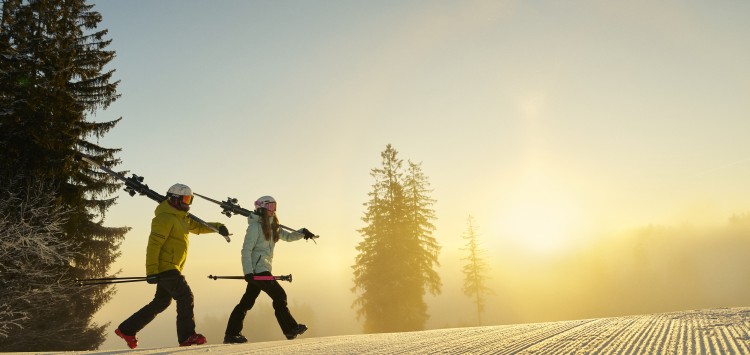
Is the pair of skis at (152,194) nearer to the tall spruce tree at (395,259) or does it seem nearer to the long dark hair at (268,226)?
the long dark hair at (268,226)

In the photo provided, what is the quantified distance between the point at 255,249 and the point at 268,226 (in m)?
0.42

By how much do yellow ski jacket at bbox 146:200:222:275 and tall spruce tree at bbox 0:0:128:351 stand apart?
37.9 feet

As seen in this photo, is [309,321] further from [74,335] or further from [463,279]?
[74,335]

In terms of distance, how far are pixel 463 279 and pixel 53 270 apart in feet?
126

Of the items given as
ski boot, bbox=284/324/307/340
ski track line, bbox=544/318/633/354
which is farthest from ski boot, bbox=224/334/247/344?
ski track line, bbox=544/318/633/354

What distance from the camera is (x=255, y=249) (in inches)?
324

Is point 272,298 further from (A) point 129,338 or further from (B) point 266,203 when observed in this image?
(A) point 129,338

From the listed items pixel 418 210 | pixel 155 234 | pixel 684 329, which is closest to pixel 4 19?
pixel 155 234

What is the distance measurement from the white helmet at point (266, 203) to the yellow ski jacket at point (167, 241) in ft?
4.57

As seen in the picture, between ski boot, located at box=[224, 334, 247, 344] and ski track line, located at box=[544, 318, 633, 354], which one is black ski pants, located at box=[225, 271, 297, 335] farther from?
ski track line, located at box=[544, 318, 633, 354]

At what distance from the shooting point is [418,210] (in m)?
35.8

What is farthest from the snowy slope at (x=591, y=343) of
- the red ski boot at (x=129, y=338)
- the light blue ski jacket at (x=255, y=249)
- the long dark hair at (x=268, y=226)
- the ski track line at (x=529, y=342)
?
the long dark hair at (x=268, y=226)

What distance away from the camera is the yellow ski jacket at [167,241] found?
6781 mm

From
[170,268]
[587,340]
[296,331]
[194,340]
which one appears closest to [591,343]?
[587,340]
